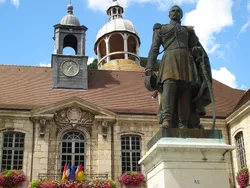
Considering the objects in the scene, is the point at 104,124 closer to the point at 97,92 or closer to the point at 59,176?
the point at 97,92

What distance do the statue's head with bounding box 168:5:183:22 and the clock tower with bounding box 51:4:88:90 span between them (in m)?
15.0

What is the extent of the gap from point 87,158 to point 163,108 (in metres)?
13.0

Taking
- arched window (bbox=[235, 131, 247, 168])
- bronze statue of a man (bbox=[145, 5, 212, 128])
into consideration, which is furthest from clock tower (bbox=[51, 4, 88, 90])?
bronze statue of a man (bbox=[145, 5, 212, 128])

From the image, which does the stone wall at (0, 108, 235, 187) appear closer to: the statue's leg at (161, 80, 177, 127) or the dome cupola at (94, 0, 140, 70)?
the dome cupola at (94, 0, 140, 70)

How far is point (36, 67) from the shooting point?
2303 cm

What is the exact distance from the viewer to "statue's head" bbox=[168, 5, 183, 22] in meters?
6.24

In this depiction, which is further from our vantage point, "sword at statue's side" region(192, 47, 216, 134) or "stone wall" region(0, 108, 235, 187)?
"stone wall" region(0, 108, 235, 187)

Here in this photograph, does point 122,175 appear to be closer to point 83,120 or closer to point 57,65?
point 83,120

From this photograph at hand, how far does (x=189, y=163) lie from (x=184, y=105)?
0.89 meters

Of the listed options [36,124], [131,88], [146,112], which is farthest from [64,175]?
[131,88]

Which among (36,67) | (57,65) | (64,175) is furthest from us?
(36,67)

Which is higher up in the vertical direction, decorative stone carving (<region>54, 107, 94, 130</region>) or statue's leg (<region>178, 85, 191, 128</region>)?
decorative stone carving (<region>54, 107, 94, 130</region>)

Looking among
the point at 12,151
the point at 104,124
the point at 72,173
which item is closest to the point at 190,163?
the point at 72,173

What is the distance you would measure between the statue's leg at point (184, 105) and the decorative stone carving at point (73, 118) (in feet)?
43.4
